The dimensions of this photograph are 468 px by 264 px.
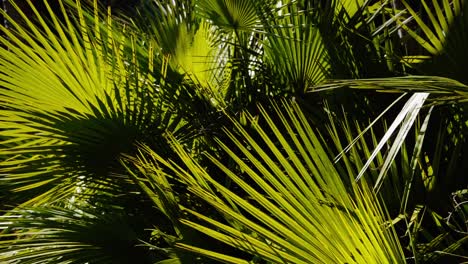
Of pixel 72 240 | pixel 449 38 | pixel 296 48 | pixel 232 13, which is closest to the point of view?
pixel 449 38

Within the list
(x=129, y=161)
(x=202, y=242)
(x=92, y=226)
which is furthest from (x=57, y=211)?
(x=202, y=242)

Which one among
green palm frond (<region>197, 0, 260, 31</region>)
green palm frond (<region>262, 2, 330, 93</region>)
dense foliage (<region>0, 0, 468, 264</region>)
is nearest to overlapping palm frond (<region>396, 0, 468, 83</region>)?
dense foliage (<region>0, 0, 468, 264</region>)

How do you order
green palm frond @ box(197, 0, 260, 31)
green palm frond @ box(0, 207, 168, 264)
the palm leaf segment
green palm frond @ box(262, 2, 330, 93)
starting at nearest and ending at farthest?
green palm frond @ box(0, 207, 168, 264)
the palm leaf segment
green palm frond @ box(262, 2, 330, 93)
green palm frond @ box(197, 0, 260, 31)

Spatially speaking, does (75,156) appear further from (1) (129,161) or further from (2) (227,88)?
(2) (227,88)

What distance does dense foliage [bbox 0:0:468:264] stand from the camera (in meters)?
1.85

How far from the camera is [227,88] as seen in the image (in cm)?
279

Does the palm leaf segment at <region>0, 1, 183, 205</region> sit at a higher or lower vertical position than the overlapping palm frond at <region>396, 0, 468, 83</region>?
lower

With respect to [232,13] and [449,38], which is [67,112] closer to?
[232,13]

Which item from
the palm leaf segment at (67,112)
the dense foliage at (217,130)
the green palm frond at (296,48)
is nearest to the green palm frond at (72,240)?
the dense foliage at (217,130)

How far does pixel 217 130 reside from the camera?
2496mm

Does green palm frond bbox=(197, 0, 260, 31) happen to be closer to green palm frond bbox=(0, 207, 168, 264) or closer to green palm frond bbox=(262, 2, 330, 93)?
green palm frond bbox=(262, 2, 330, 93)

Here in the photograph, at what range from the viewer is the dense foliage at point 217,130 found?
185 centimetres

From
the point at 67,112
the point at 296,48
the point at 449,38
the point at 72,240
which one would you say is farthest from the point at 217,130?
the point at 449,38

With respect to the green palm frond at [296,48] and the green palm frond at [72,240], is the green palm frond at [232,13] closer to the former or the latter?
the green palm frond at [296,48]
